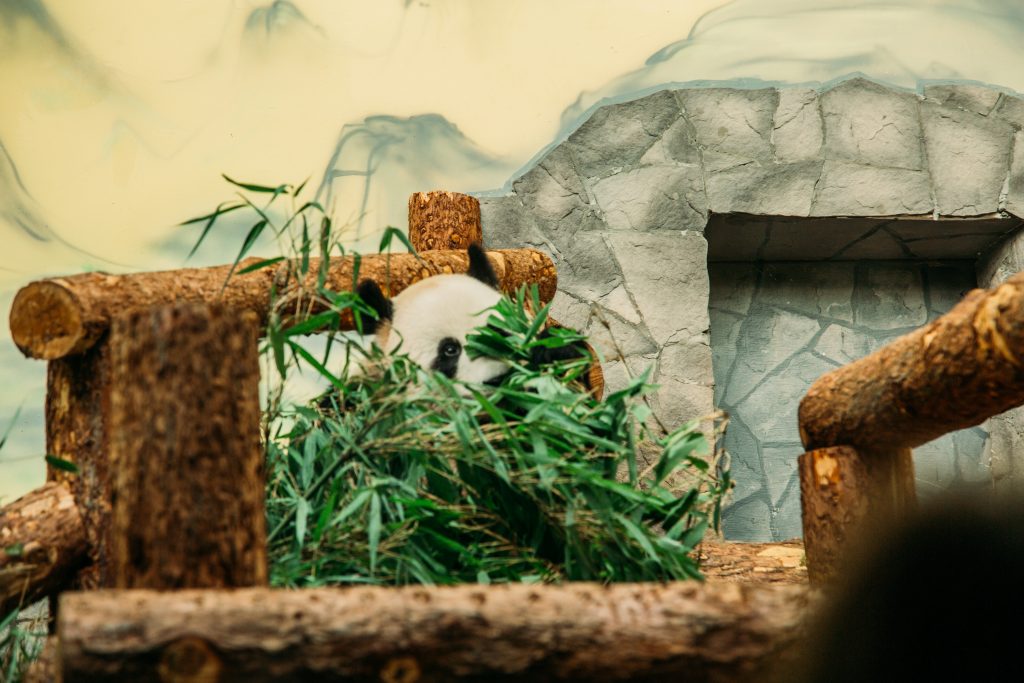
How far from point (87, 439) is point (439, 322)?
0.77m

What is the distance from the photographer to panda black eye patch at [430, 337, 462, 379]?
209cm

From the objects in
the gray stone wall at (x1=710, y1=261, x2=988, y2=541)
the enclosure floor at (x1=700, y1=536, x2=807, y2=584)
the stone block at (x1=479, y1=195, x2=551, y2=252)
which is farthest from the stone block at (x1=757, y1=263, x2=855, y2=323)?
the enclosure floor at (x1=700, y1=536, x2=807, y2=584)

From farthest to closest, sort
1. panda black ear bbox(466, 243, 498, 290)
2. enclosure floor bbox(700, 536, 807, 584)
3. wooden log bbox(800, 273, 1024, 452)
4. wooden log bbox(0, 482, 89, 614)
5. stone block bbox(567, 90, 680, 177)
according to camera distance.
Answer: stone block bbox(567, 90, 680, 177) < panda black ear bbox(466, 243, 498, 290) < enclosure floor bbox(700, 536, 807, 584) < wooden log bbox(0, 482, 89, 614) < wooden log bbox(800, 273, 1024, 452)

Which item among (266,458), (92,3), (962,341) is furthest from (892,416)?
→ (92,3)

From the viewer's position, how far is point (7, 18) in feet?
14.1

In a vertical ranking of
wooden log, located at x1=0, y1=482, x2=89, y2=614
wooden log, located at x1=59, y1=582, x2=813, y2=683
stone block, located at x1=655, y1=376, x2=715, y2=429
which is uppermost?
stone block, located at x1=655, y1=376, x2=715, y2=429

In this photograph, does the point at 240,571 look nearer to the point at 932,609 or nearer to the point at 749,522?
the point at 932,609

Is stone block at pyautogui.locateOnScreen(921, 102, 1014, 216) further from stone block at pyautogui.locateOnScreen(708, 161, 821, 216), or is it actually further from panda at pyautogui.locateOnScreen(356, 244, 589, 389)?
panda at pyautogui.locateOnScreen(356, 244, 589, 389)

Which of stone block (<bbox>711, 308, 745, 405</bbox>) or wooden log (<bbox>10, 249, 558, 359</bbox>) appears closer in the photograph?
wooden log (<bbox>10, 249, 558, 359</bbox>)

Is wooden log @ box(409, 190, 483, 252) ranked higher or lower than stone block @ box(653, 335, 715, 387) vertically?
higher

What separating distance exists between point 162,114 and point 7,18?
0.79m

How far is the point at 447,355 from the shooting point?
210 centimetres

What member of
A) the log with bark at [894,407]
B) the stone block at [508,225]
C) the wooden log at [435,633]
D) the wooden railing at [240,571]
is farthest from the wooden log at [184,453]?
the stone block at [508,225]

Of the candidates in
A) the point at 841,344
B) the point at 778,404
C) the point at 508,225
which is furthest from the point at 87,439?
the point at 841,344
